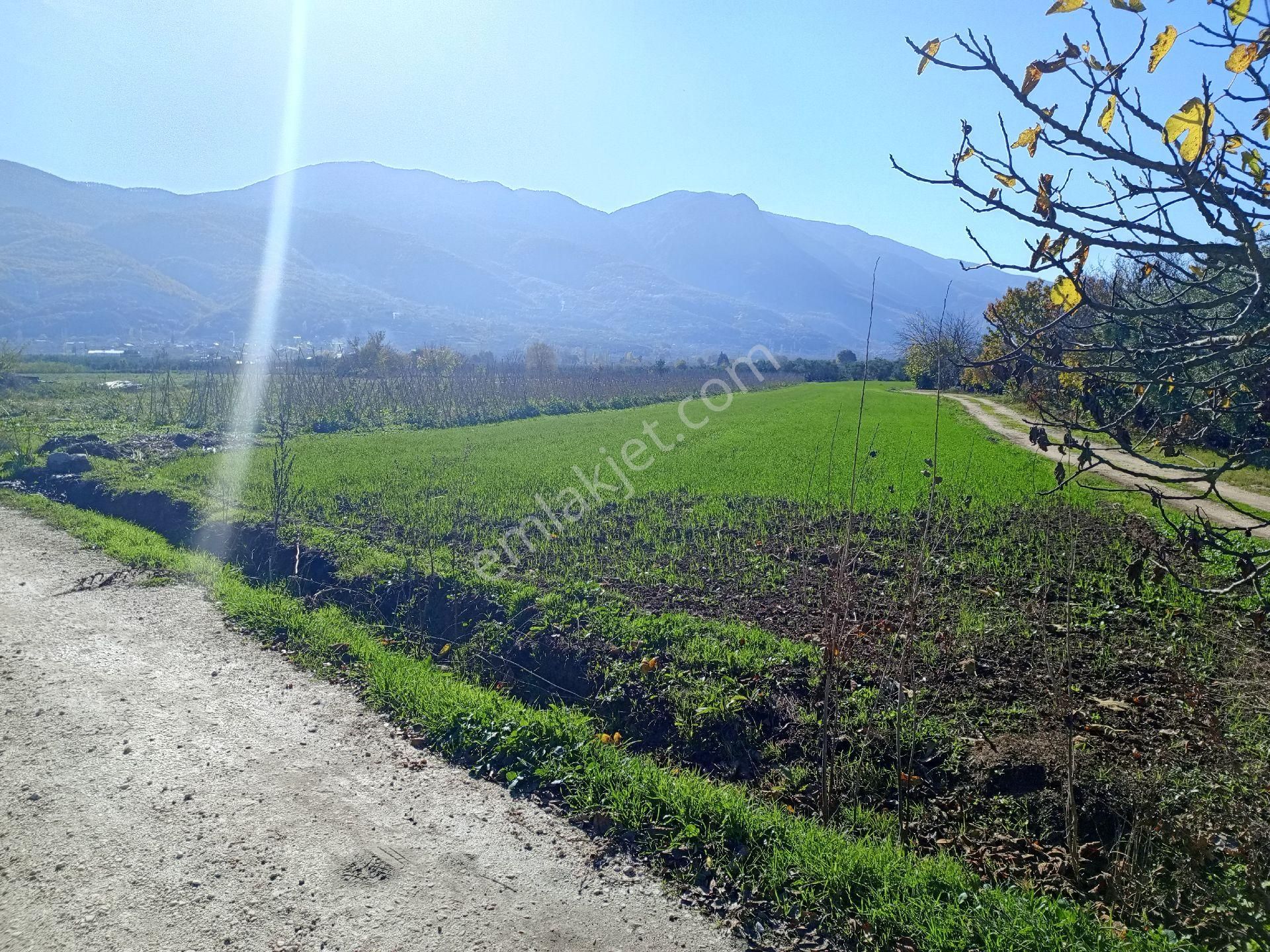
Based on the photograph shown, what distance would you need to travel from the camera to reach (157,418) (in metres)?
25.6

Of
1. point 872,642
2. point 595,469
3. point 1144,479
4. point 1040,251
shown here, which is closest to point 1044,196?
point 1040,251

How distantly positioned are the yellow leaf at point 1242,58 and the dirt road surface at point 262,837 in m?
3.80

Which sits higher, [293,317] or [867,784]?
[293,317]

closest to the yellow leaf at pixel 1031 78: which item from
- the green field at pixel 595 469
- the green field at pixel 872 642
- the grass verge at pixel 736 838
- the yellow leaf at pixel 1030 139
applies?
the yellow leaf at pixel 1030 139

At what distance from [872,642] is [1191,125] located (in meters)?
5.14

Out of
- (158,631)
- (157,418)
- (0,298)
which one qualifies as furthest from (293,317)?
(158,631)

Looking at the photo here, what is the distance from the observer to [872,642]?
6.62m

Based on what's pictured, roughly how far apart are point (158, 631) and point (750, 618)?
594cm

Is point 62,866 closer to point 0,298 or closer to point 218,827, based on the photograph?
point 218,827

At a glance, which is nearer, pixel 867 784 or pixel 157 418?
pixel 867 784

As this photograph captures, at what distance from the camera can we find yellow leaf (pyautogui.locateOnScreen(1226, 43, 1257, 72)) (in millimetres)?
2094

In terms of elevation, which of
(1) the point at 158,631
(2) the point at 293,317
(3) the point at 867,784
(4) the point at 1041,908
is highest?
(2) the point at 293,317

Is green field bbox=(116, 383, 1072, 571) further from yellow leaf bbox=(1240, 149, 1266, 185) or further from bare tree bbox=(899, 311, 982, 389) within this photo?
yellow leaf bbox=(1240, 149, 1266, 185)

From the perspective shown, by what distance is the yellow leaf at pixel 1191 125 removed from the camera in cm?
208
